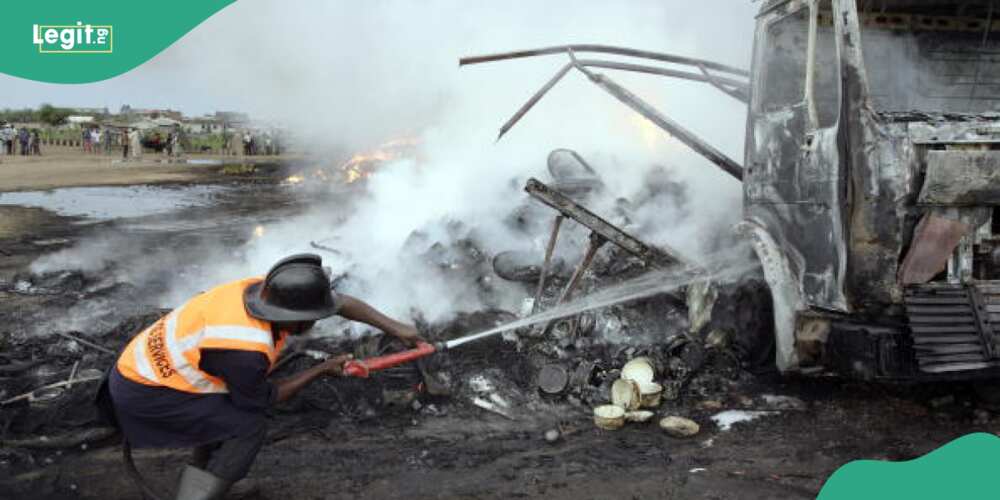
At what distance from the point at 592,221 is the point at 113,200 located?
13870 mm

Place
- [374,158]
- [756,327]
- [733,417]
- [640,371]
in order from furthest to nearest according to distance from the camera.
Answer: [374,158]
[756,327]
[640,371]
[733,417]

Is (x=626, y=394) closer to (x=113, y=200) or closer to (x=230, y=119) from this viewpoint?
(x=113, y=200)

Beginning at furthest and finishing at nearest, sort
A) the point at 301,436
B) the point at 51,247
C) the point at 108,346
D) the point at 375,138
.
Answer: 1. the point at 375,138
2. the point at 51,247
3. the point at 108,346
4. the point at 301,436

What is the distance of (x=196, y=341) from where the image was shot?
3.00m

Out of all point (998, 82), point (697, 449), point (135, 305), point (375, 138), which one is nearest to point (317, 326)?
point (135, 305)

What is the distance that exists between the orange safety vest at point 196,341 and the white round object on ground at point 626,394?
2369mm

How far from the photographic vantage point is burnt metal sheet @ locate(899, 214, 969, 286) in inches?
143

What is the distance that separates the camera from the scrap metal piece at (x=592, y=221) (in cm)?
505

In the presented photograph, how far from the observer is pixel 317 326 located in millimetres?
5660

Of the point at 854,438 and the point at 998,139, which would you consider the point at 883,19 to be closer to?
the point at 998,139

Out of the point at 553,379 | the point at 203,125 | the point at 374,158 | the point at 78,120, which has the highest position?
the point at 203,125

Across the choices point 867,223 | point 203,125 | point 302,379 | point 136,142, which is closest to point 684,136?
point 867,223

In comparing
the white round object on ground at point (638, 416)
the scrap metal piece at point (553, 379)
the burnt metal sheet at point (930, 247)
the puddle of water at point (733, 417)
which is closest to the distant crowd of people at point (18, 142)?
the scrap metal piece at point (553, 379)

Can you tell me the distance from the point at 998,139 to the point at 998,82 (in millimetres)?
3001
